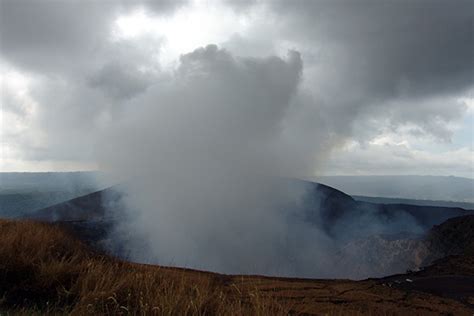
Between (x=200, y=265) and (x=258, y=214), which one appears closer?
(x=200, y=265)

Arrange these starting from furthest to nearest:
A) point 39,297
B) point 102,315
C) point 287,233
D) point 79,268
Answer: point 287,233 → point 79,268 → point 39,297 → point 102,315

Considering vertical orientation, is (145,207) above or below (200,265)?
above

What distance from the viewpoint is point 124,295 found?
16.2 feet

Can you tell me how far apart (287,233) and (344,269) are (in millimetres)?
15018

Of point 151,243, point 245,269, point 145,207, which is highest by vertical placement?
point 145,207

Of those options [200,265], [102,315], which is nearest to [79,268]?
[102,315]

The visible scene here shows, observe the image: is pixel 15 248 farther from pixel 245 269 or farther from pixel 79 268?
pixel 245 269

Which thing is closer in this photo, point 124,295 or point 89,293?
point 89,293

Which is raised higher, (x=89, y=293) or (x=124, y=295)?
(x=89, y=293)

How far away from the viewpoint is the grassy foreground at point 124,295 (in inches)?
170

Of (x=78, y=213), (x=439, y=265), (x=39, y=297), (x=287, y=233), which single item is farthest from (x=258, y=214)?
(x=39, y=297)

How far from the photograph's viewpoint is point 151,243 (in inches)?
1495

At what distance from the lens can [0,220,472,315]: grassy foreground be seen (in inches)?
170

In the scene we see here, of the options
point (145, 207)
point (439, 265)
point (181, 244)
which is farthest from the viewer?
point (145, 207)
